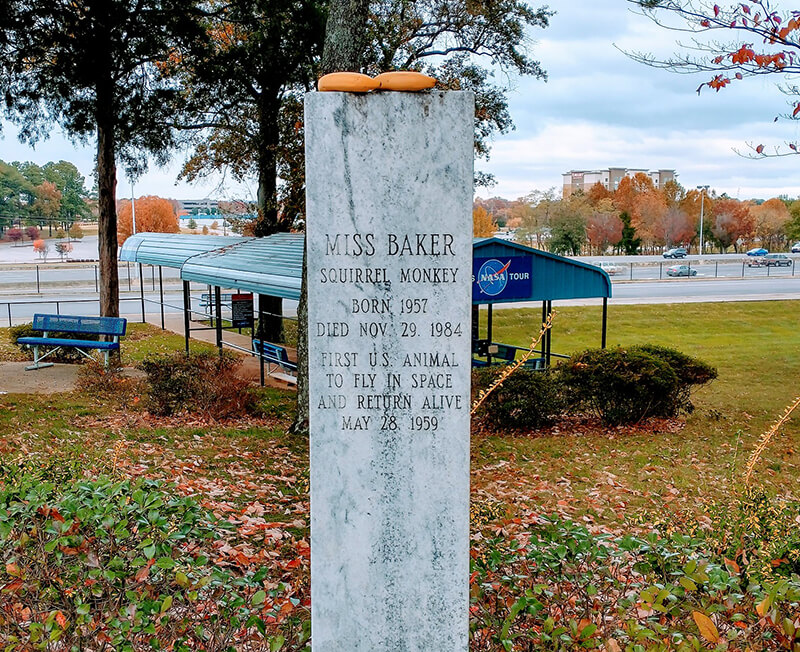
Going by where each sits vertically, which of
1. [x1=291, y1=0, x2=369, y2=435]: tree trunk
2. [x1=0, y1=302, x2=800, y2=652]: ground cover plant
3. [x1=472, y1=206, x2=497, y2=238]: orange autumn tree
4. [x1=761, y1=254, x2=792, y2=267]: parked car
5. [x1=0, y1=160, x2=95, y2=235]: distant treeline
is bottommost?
[x1=0, y1=302, x2=800, y2=652]: ground cover plant

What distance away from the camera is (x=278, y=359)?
1516 centimetres

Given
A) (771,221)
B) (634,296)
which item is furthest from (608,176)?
(634,296)

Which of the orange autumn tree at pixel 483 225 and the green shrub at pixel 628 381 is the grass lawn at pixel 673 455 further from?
the orange autumn tree at pixel 483 225

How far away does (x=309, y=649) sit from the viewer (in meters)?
3.77

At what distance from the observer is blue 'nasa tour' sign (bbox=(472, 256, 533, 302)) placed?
14.1 meters

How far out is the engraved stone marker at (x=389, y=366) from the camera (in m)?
3.61

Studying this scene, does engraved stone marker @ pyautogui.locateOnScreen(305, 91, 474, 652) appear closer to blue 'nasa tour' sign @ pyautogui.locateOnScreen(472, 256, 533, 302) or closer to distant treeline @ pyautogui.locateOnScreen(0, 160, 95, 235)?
blue 'nasa tour' sign @ pyautogui.locateOnScreen(472, 256, 533, 302)

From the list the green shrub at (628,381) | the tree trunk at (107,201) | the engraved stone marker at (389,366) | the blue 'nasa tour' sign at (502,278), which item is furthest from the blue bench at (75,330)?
the engraved stone marker at (389,366)

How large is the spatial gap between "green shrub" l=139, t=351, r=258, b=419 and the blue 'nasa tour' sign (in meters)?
4.99

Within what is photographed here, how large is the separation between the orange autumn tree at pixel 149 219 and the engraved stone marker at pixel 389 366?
52.5 m

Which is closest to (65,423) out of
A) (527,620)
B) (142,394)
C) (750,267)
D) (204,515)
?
(142,394)

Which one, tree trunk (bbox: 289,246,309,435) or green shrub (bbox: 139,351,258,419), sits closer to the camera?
tree trunk (bbox: 289,246,309,435)

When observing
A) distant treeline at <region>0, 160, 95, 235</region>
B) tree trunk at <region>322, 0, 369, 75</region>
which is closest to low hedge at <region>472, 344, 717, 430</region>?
tree trunk at <region>322, 0, 369, 75</region>

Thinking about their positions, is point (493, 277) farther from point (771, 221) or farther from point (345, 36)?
point (771, 221)
